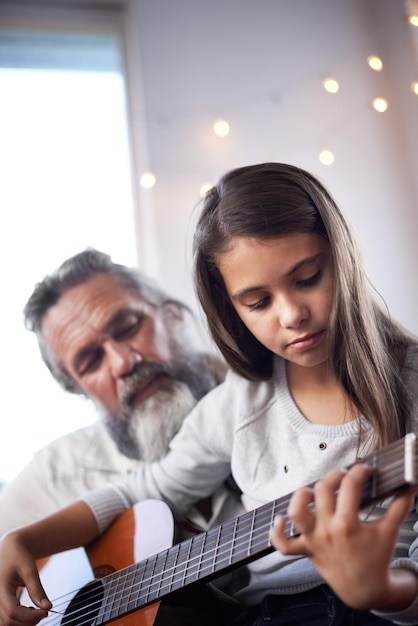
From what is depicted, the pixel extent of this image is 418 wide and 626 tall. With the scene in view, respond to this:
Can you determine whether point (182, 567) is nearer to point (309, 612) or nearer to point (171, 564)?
point (171, 564)

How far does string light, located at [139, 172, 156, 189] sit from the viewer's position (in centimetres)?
150

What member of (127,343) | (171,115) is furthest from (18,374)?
(171,115)

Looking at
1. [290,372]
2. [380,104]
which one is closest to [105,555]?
[290,372]

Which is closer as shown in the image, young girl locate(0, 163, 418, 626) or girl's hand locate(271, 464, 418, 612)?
girl's hand locate(271, 464, 418, 612)

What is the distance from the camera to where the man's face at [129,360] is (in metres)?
1.35

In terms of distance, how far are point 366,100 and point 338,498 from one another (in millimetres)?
825

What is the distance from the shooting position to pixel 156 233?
1.47 metres

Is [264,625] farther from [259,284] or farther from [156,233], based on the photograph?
[156,233]

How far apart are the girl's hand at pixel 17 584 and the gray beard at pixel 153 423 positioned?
1.04ft

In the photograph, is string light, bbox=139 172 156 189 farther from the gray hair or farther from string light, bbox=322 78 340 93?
string light, bbox=322 78 340 93

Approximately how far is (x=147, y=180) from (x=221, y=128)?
217mm

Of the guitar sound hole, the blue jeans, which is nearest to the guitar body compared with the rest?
the guitar sound hole

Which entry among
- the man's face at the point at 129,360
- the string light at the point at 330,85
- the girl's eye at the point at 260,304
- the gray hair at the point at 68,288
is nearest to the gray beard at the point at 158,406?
the man's face at the point at 129,360

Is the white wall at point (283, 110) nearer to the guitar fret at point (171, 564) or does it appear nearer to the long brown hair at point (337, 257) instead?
the long brown hair at point (337, 257)
